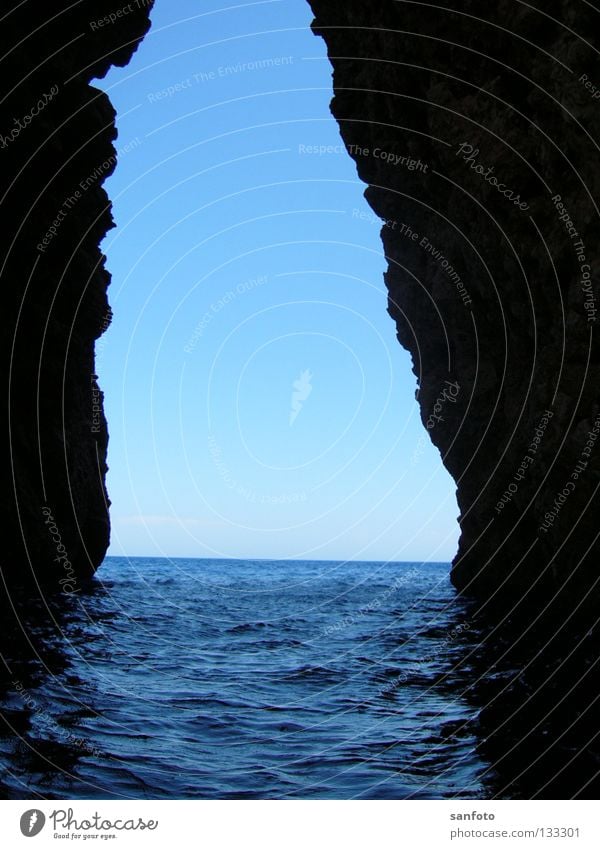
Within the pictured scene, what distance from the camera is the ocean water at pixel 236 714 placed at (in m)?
9.91

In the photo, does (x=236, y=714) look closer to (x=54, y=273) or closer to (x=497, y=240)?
(x=497, y=240)

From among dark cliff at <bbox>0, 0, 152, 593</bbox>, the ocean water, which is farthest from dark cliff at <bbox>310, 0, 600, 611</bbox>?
dark cliff at <bbox>0, 0, 152, 593</bbox>

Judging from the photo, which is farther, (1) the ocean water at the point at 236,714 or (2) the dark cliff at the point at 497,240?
(2) the dark cliff at the point at 497,240

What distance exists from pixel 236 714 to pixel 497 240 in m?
17.5

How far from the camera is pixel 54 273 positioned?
33.4 meters

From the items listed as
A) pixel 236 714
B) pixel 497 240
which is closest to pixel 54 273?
pixel 497 240

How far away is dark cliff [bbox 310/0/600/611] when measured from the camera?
1769 cm

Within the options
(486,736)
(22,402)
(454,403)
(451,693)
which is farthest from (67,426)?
(486,736)

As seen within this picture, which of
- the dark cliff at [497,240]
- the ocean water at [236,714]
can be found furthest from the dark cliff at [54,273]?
the dark cliff at [497,240]

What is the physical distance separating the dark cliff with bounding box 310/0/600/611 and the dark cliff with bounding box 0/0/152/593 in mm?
12946

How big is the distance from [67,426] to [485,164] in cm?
2469

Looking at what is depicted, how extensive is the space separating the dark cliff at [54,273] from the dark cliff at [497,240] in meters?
12.9

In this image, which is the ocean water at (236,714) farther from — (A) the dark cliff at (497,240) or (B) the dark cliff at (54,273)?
(B) the dark cliff at (54,273)

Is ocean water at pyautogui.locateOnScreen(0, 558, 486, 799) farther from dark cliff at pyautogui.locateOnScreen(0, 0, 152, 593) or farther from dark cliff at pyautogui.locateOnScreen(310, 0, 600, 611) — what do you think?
dark cliff at pyautogui.locateOnScreen(0, 0, 152, 593)
